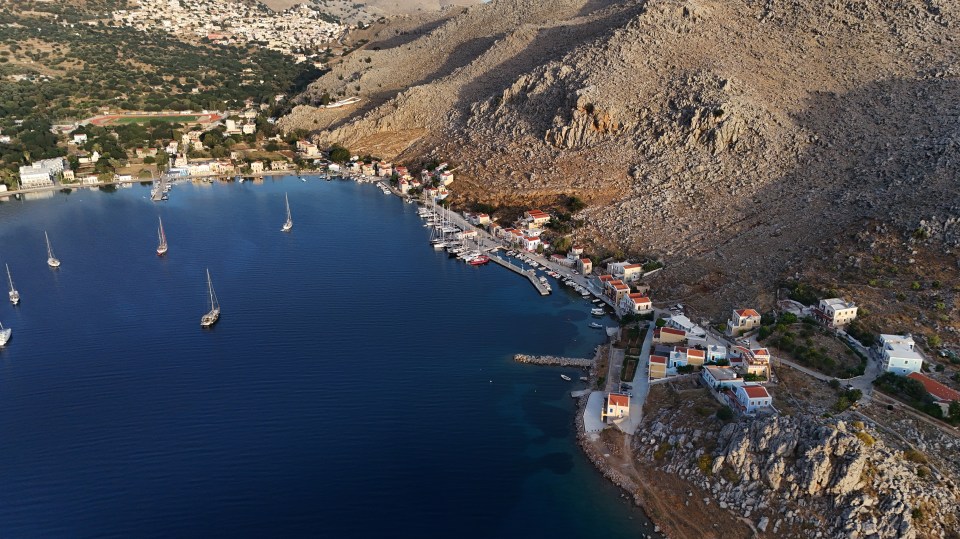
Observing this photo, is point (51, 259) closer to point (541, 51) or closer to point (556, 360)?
point (556, 360)

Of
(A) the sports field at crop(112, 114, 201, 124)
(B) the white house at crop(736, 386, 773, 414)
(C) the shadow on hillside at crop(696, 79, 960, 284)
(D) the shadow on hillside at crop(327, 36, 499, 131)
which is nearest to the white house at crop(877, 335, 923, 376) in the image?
(B) the white house at crop(736, 386, 773, 414)

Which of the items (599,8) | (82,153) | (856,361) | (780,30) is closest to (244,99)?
(82,153)

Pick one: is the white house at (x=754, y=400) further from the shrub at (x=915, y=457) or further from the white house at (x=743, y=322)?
the white house at (x=743, y=322)

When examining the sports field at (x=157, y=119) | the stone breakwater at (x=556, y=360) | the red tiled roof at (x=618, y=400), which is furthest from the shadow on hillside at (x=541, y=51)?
the red tiled roof at (x=618, y=400)

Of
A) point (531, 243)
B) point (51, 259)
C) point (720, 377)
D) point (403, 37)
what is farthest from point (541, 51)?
point (720, 377)

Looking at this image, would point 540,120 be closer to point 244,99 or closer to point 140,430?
point 140,430
